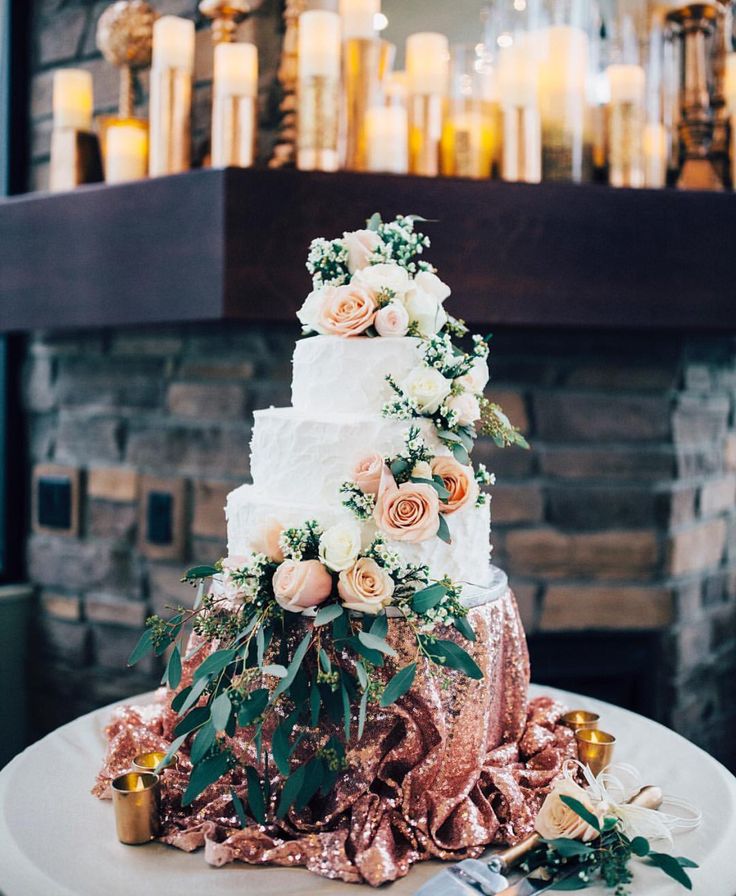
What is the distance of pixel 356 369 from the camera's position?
121 centimetres

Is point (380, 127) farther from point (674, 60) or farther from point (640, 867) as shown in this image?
point (640, 867)

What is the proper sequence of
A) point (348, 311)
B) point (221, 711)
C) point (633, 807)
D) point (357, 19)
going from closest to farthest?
1. point (221, 711)
2. point (633, 807)
3. point (348, 311)
4. point (357, 19)

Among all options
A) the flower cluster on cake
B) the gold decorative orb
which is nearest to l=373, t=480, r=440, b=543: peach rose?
the flower cluster on cake

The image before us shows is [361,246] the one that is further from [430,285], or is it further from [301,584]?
[301,584]

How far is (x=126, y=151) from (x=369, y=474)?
1.41 meters

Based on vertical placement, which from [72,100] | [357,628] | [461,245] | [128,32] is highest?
[128,32]

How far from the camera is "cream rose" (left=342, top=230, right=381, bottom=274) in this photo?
1.26m

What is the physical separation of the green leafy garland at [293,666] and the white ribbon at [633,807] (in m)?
0.24

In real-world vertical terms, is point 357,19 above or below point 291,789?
above

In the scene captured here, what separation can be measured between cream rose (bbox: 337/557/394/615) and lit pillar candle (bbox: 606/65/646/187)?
1.34 meters

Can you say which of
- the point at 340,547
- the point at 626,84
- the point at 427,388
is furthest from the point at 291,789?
the point at 626,84

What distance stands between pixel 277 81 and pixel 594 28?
2.56 feet

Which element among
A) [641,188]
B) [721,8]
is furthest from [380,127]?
[721,8]

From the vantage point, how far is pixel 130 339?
2338 mm
